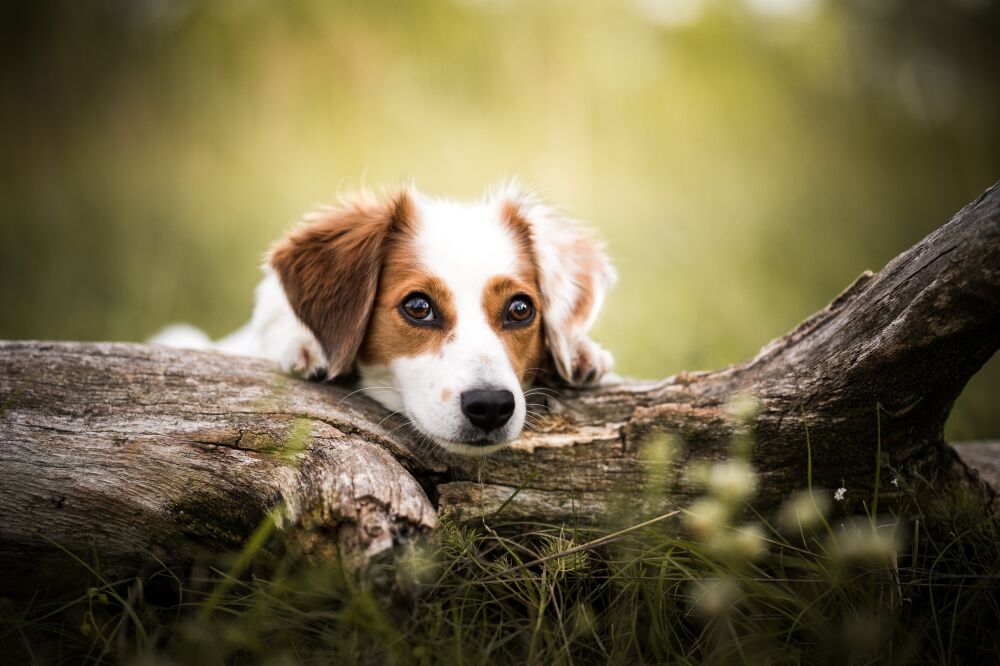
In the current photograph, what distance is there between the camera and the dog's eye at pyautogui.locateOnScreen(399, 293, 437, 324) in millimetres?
2775

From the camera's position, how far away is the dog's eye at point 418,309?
9.11 feet

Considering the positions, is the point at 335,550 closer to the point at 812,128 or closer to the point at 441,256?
the point at 441,256

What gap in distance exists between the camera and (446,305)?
276 cm

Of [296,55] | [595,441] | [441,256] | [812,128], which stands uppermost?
[812,128]

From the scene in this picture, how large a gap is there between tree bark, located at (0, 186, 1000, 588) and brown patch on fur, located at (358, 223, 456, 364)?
222 millimetres

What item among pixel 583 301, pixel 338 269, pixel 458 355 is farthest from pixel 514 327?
pixel 338 269

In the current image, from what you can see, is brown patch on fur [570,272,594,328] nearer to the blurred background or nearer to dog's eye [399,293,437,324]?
dog's eye [399,293,437,324]

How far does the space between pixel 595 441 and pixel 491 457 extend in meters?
→ 0.36

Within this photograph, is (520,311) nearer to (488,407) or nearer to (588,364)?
(588,364)

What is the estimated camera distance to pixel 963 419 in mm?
4387

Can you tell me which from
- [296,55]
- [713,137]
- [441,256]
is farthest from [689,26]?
[441,256]

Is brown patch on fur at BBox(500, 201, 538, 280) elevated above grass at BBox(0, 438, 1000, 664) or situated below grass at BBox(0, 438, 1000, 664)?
above

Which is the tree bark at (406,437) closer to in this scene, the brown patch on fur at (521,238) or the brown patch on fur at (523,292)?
the brown patch on fur at (523,292)

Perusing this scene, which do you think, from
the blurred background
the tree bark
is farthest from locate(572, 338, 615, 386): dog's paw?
the blurred background
